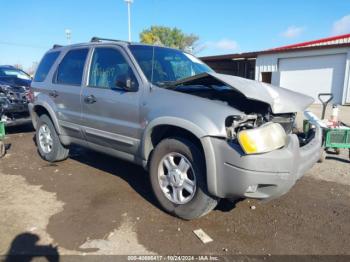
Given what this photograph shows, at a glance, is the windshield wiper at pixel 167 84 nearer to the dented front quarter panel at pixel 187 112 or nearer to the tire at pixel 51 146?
the dented front quarter panel at pixel 187 112

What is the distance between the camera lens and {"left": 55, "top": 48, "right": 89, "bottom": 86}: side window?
4.48 meters

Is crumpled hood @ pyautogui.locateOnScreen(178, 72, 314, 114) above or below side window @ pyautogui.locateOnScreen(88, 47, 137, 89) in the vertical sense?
below

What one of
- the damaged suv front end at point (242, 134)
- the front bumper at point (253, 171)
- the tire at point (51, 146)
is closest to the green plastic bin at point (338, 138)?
the damaged suv front end at point (242, 134)

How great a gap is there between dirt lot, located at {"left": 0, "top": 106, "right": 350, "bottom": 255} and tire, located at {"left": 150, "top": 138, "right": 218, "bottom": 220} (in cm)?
17

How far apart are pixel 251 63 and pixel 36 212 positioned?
75.9ft

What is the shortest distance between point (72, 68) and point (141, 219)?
2.69 metres

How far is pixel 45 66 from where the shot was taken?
5.36m

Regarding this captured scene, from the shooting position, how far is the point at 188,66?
4.39 metres

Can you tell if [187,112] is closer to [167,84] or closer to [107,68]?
[167,84]

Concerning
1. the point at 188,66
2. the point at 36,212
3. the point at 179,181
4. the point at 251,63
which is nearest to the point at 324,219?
the point at 179,181

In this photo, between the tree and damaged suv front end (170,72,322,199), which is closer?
damaged suv front end (170,72,322,199)

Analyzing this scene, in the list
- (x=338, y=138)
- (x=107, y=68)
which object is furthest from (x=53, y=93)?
(x=338, y=138)

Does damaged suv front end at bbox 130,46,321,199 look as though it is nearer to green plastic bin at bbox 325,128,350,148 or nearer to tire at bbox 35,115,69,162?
green plastic bin at bbox 325,128,350,148

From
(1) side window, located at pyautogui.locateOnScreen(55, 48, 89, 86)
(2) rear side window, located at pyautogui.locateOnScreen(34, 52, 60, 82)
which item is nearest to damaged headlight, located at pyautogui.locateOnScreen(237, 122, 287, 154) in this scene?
(1) side window, located at pyautogui.locateOnScreen(55, 48, 89, 86)
